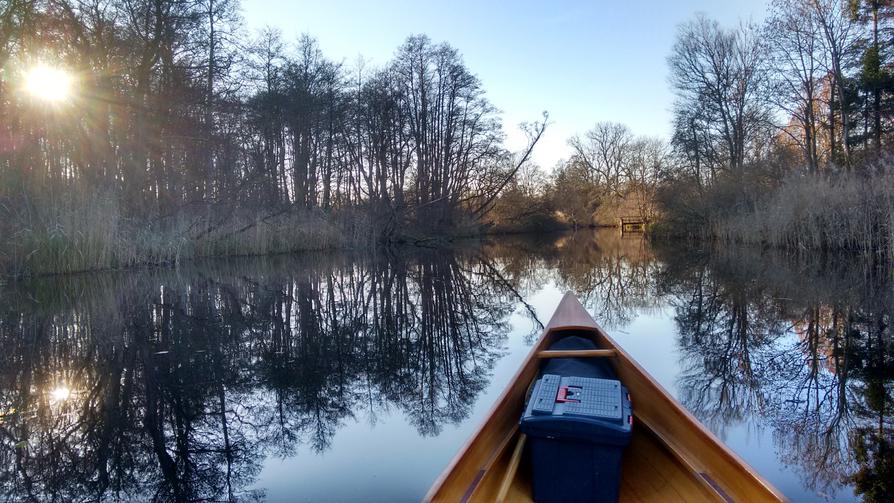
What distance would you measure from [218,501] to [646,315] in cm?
578

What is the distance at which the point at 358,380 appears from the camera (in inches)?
160

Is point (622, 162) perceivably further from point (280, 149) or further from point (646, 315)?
point (646, 315)

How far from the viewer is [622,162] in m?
42.5

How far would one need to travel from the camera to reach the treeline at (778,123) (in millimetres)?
15238

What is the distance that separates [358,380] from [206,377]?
1.22 metres

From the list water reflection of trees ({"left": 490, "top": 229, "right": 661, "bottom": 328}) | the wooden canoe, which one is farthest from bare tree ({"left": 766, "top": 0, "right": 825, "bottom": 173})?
the wooden canoe

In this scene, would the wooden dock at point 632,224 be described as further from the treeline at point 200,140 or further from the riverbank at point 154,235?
the riverbank at point 154,235

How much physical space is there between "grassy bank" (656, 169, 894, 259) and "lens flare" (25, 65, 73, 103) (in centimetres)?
1765

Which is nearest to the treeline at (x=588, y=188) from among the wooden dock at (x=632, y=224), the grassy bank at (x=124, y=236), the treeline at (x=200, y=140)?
the wooden dock at (x=632, y=224)

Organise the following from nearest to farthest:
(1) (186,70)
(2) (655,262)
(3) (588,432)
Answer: (3) (588,432) < (2) (655,262) < (1) (186,70)

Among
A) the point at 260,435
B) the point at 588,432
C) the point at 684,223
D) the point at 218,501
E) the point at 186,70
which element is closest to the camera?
the point at 588,432

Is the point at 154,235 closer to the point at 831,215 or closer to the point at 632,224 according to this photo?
the point at 831,215

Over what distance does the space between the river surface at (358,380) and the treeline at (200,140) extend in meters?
3.68

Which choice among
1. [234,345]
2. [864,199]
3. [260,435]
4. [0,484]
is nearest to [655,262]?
[864,199]
